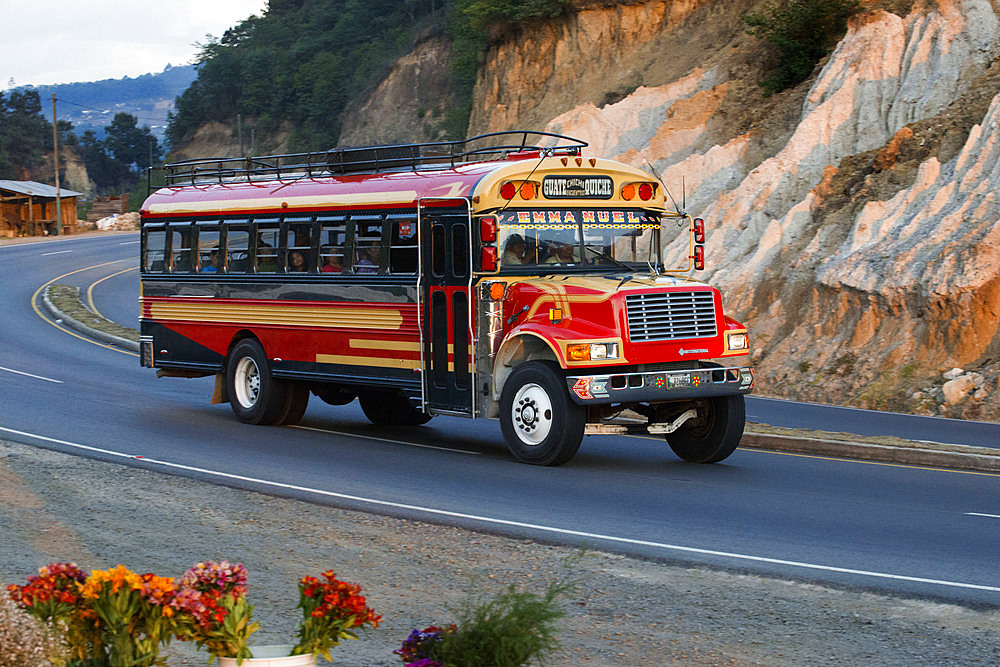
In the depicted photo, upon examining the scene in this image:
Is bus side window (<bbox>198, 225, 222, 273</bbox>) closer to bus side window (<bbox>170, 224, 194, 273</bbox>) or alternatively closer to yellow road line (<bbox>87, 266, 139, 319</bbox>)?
bus side window (<bbox>170, 224, 194, 273</bbox>)

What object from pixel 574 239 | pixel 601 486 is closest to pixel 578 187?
pixel 574 239

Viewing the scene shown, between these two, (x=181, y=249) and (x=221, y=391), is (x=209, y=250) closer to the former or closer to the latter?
(x=181, y=249)

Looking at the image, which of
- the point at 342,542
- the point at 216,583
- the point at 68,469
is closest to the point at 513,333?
the point at 342,542

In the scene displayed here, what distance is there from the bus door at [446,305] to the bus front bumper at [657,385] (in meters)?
1.64

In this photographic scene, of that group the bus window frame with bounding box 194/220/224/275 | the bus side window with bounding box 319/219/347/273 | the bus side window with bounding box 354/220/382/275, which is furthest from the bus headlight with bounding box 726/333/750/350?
the bus window frame with bounding box 194/220/224/275

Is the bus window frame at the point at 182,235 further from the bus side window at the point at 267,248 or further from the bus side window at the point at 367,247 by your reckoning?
the bus side window at the point at 367,247

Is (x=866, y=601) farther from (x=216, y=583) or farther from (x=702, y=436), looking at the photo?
(x=702, y=436)

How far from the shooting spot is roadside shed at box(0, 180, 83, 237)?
256 ft

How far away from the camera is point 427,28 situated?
73.2 meters

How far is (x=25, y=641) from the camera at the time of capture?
16.1ft

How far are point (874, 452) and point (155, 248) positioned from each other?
34.0 ft

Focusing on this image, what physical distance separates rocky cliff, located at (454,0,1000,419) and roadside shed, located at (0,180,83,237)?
4692 centimetres

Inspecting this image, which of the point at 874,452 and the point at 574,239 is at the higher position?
the point at 574,239

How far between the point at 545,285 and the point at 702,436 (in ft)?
7.85
